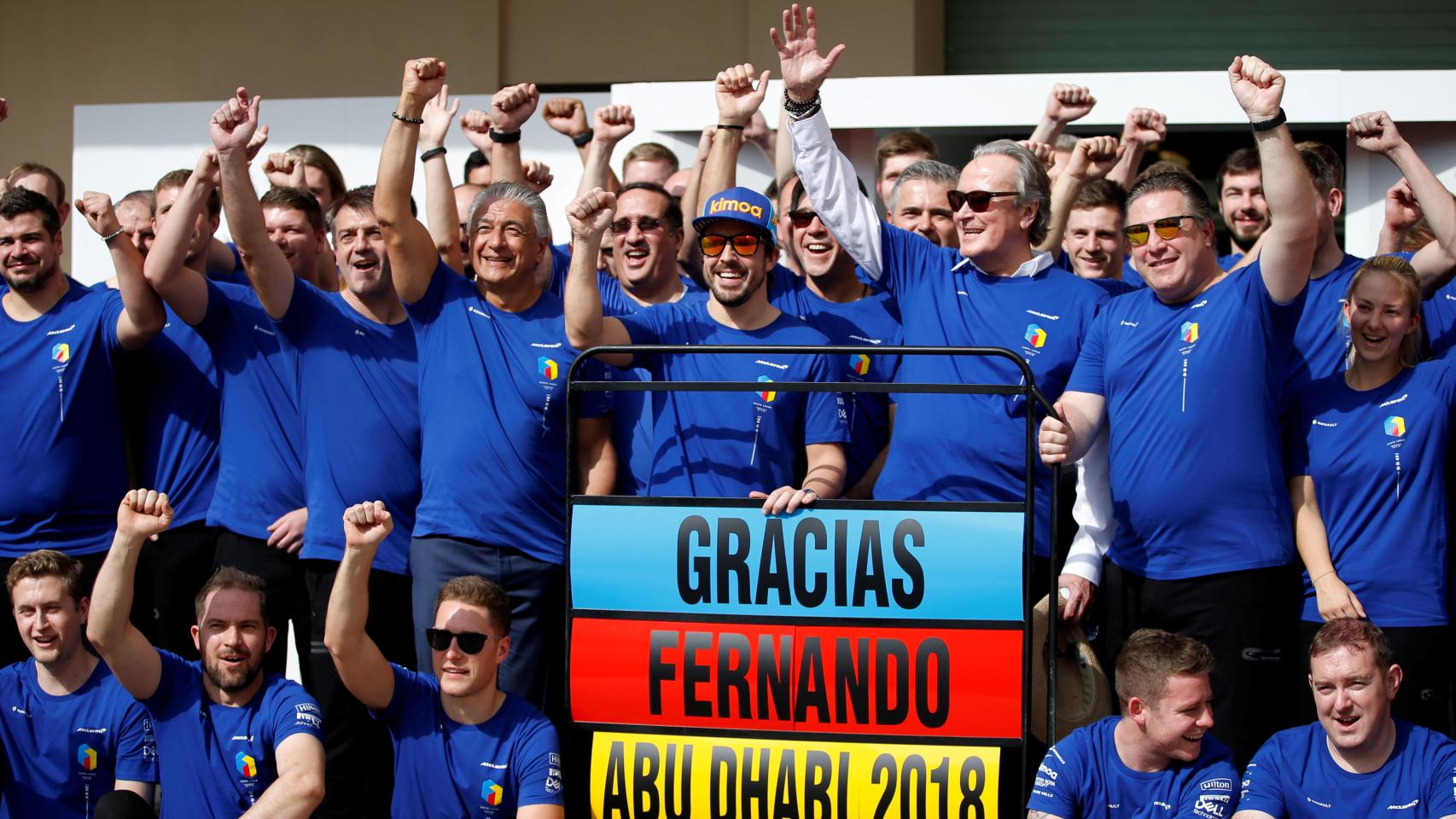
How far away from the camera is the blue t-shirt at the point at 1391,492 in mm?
4754

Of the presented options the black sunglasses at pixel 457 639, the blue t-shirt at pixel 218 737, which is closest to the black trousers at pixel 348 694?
the blue t-shirt at pixel 218 737

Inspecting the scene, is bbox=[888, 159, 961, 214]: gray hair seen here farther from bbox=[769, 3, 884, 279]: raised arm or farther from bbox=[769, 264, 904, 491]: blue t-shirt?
bbox=[769, 3, 884, 279]: raised arm

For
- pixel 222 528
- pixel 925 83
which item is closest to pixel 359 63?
pixel 925 83

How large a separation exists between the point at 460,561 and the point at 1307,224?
8.77ft

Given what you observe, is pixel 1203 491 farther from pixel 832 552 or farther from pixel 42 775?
pixel 42 775

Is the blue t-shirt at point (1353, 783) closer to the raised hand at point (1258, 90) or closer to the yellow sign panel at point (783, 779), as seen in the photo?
the yellow sign panel at point (783, 779)

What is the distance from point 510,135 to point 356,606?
1965mm

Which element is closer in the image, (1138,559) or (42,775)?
(1138,559)

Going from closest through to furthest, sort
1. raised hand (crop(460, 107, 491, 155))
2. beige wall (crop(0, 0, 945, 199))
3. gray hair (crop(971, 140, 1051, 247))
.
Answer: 1. gray hair (crop(971, 140, 1051, 247))
2. raised hand (crop(460, 107, 491, 155))
3. beige wall (crop(0, 0, 945, 199))

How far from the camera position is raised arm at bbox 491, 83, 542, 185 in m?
5.82

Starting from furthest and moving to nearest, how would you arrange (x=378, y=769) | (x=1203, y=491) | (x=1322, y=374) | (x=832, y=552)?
1. (x=378, y=769)
2. (x=1322, y=374)
3. (x=1203, y=491)
4. (x=832, y=552)

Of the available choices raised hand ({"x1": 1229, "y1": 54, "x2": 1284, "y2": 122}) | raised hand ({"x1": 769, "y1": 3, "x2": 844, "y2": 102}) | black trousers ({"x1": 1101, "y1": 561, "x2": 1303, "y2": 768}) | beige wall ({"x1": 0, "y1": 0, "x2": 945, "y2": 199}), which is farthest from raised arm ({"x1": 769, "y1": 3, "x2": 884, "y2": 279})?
beige wall ({"x1": 0, "y1": 0, "x2": 945, "y2": 199})

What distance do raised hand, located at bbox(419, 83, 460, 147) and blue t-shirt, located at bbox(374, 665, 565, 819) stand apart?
6.00 ft

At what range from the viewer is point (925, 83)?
25.5 ft
